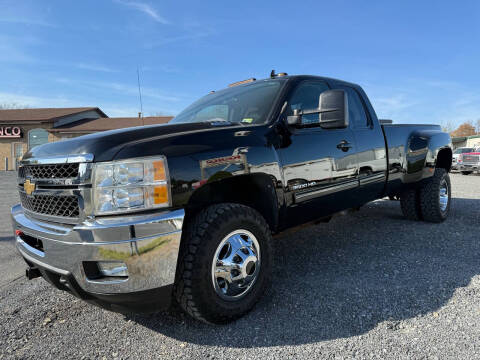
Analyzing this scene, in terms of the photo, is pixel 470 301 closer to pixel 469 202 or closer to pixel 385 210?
pixel 385 210

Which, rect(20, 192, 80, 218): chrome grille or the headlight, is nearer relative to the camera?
the headlight

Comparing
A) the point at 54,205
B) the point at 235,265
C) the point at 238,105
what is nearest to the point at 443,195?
the point at 238,105

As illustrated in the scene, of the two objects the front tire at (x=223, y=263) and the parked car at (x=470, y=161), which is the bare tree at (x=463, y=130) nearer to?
the parked car at (x=470, y=161)

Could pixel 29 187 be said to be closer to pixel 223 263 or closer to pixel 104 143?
pixel 104 143

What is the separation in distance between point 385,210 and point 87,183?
5.69 meters

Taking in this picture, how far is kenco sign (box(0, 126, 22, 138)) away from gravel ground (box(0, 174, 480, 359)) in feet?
89.4

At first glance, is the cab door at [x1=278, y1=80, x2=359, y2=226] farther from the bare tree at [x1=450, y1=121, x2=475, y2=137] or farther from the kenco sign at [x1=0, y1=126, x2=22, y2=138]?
the bare tree at [x1=450, y1=121, x2=475, y2=137]

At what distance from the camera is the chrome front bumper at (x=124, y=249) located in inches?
69.4

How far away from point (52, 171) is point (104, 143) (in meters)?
0.44

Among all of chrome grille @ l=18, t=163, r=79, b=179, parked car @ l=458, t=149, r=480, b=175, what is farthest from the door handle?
parked car @ l=458, t=149, r=480, b=175

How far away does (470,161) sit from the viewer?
17.1m

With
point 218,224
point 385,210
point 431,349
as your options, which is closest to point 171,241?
point 218,224

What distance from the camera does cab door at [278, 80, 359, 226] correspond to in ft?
8.86

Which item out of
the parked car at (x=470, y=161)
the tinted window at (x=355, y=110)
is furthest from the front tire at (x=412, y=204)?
the parked car at (x=470, y=161)
